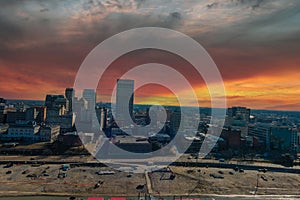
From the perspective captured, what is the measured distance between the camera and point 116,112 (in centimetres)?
4622

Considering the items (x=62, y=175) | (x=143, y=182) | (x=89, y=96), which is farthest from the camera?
(x=89, y=96)

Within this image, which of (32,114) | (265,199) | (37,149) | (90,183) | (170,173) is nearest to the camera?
(265,199)

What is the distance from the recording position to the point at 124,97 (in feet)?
156

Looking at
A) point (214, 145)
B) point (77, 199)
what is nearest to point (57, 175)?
point (77, 199)

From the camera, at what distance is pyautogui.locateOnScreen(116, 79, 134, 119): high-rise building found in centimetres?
4628

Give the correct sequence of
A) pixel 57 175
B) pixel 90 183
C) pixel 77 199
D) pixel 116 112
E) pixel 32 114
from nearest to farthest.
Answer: pixel 77 199 < pixel 90 183 < pixel 57 175 < pixel 32 114 < pixel 116 112

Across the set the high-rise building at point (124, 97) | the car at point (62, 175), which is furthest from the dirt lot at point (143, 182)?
the high-rise building at point (124, 97)

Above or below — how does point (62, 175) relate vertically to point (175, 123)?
below

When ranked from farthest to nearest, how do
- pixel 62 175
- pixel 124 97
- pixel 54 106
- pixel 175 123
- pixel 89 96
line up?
pixel 89 96 → pixel 124 97 → pixel 54 106 → pixel 175 123 → pixel 62 175

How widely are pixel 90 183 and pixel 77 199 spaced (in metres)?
2.16

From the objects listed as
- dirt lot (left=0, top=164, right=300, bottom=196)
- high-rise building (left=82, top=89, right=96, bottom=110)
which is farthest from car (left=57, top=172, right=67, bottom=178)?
high-rise building (left=82, top=89, right=96, bottom=110)

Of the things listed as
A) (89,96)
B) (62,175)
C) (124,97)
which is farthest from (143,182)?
(89,96)

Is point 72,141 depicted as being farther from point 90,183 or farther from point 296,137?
point 296,137

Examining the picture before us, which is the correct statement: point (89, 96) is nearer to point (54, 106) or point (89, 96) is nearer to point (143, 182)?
point (54, 106)
